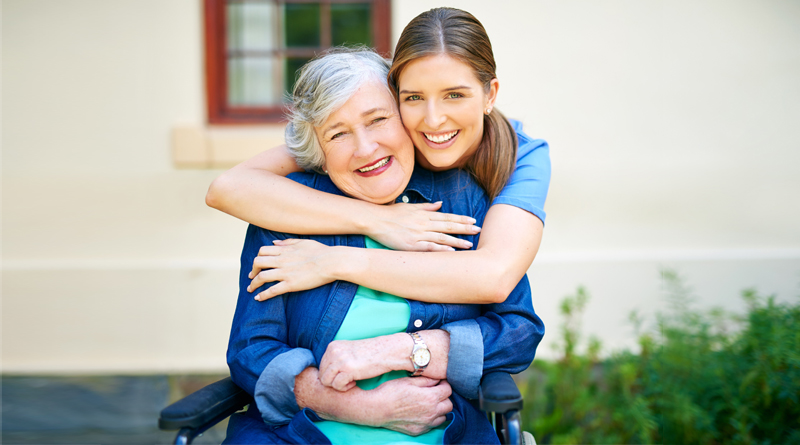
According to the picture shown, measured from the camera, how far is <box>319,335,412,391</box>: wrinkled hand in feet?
5.44

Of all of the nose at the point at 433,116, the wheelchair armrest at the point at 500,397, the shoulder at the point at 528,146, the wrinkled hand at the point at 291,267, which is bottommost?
the wheelchair armrest at the point at 500,397

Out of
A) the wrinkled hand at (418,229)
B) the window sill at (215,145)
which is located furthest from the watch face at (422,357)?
the window sill at (215,145)

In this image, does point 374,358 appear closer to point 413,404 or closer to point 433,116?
point 413,404

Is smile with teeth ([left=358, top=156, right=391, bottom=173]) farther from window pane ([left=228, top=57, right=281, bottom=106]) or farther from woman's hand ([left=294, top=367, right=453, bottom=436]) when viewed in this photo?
window pane ([left=228, top=57, right=281, bottom=106])

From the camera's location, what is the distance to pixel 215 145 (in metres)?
3.95

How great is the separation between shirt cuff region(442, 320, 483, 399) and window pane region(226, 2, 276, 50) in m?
3.22

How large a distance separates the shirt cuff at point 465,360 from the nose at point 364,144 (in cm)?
61

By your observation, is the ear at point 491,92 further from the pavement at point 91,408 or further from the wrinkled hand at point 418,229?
the pavement at point 91,408

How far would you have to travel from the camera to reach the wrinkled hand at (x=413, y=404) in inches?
66.6

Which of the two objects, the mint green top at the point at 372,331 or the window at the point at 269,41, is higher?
the window at the point at 269,41

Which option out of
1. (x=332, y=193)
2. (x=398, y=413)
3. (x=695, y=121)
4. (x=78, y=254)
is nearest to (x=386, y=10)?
(x=695, y=121)

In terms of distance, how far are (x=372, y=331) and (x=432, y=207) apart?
18.2 inches

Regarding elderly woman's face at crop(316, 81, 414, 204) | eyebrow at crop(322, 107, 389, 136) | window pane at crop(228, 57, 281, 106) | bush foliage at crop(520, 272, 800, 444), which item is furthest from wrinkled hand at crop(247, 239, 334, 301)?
window pane at crop(228, 57, 281, 106)

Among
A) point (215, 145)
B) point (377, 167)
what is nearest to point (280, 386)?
point (377, 167)
